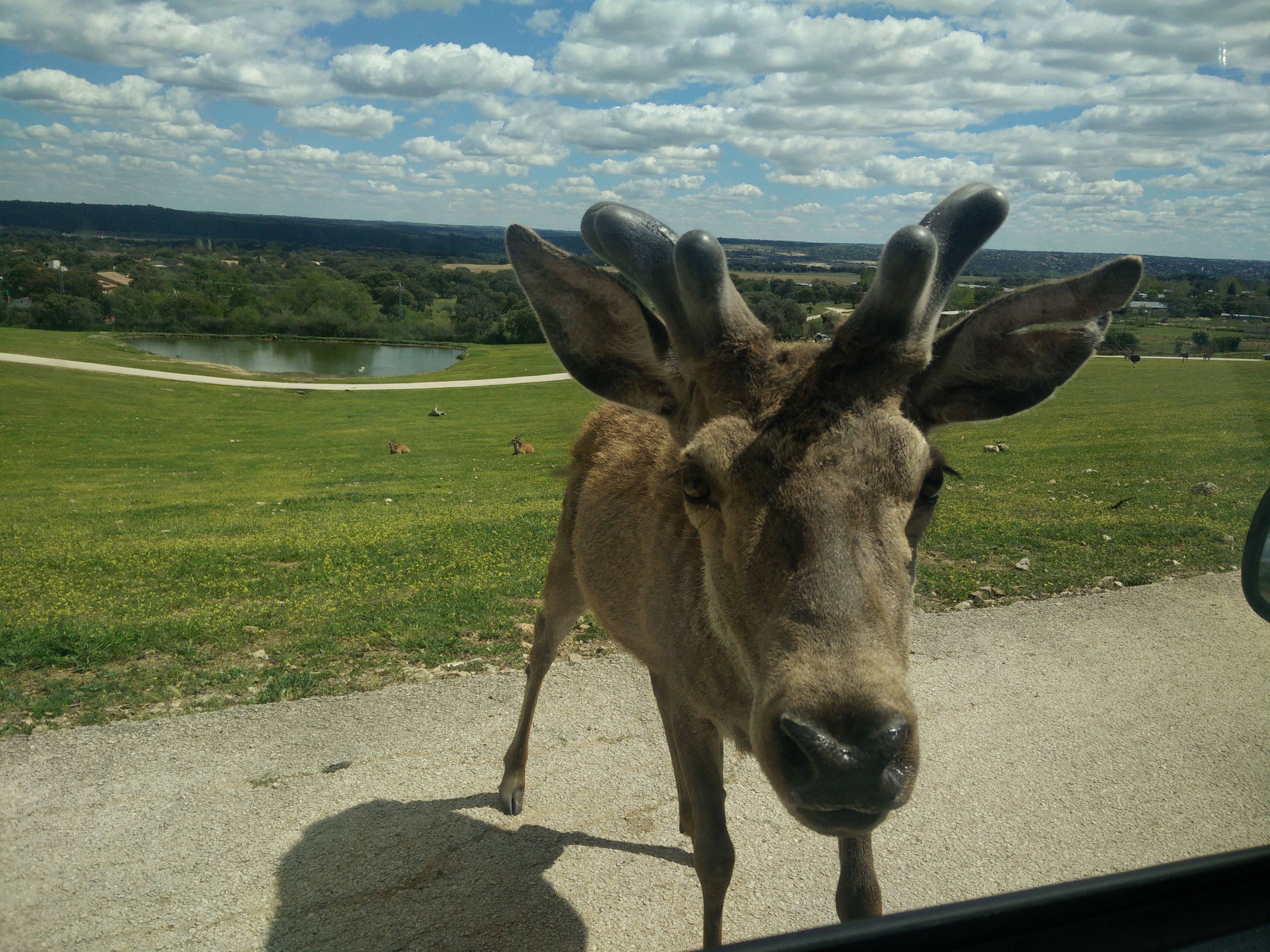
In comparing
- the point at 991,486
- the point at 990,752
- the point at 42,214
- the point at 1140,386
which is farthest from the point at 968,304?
the point at 42,214

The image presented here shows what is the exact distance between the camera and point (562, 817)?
184 inches

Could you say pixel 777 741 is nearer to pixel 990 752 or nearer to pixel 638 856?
pixel 638 856

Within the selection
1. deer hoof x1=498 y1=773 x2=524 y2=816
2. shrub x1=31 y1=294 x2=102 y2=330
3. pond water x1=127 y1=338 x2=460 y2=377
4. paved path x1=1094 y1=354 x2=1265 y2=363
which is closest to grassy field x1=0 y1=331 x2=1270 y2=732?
paved path x1=1094 y1=354 x2=1265 y2=363

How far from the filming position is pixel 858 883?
3.23 m

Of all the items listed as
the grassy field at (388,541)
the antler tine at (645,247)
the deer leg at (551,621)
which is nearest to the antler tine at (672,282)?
the antler tine at (645,247)

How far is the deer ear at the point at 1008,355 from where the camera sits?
2795 mm

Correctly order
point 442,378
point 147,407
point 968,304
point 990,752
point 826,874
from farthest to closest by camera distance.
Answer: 1. point 442,378
2. point 147,407
3. point 990,752
4. point 826,874
5. point 968,304

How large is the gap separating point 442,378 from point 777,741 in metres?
39.8

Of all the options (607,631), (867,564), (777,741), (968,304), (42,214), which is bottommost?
(607,631)

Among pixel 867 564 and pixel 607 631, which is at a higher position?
pixel 867 564

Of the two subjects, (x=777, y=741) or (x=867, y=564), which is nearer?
(x=777, y=741)

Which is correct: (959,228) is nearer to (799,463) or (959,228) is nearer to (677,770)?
(799,463)

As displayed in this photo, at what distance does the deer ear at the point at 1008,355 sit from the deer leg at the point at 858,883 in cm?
168

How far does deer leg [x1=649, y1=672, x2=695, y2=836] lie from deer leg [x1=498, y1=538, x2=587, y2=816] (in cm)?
93
